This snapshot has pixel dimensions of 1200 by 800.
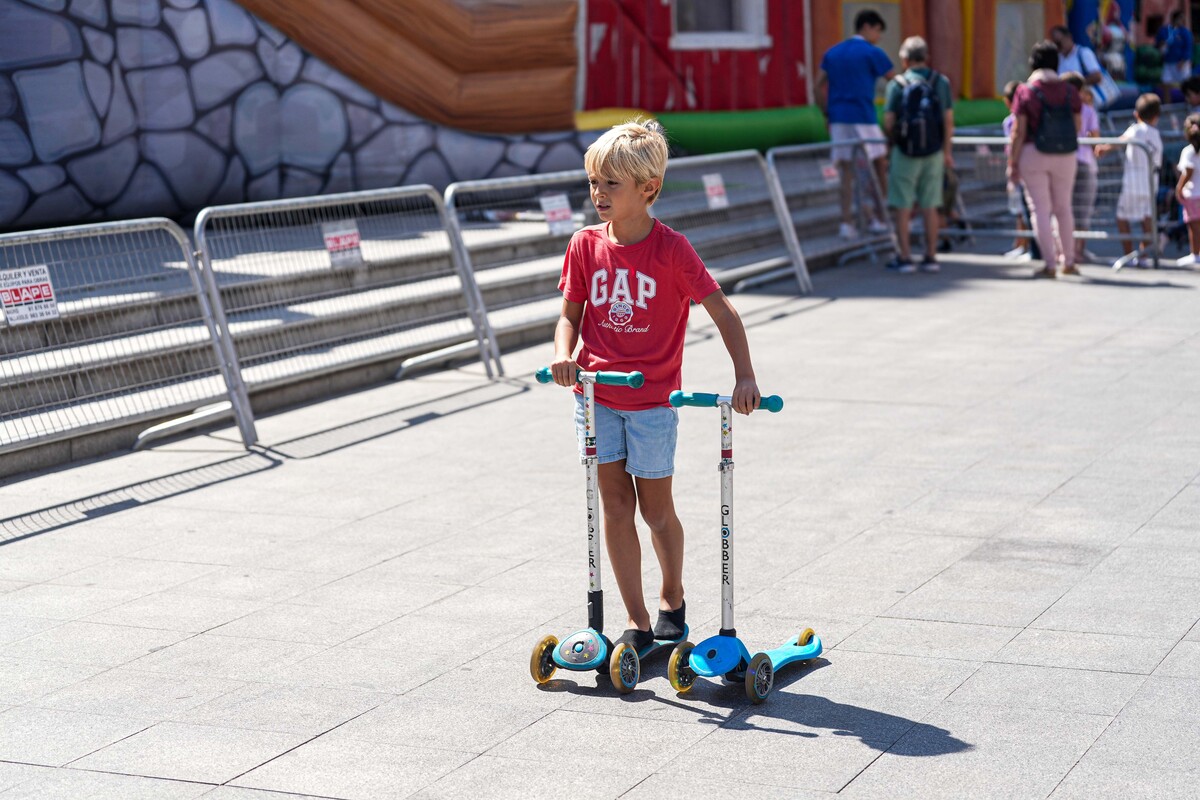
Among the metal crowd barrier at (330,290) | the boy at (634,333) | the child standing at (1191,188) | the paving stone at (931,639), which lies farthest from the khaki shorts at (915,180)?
the boy at (634,333)

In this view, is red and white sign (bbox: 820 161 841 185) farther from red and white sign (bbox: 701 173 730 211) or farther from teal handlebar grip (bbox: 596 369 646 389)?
teal handlebar grip (bbox: 596 369 646 389)

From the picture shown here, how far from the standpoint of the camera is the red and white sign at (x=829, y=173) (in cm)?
1432

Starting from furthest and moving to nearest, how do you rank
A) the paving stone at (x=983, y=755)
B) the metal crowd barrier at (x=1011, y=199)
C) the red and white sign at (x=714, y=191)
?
the metal crowd barrier at (x=1011, y=199), the red and white sign at (x=714, y=191), the paving stone at (x=983, y=755)

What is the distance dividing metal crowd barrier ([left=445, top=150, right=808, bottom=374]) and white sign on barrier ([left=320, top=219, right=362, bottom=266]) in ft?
2.62

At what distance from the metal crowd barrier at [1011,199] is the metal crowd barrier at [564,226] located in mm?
2478

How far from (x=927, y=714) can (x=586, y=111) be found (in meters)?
12.5

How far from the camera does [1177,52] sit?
86.0ft

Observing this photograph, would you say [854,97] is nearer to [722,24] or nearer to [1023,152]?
[1023,152]

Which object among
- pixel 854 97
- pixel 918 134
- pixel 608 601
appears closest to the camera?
pixel 608 601

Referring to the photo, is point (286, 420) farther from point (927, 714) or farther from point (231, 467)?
point (927, 714)

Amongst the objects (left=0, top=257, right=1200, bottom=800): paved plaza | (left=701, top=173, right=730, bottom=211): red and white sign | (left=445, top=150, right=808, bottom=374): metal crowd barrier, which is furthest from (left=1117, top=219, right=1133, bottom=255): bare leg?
(left=0, top=257, right=1200, bottom=800): paved plaza

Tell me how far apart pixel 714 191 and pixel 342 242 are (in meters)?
4.33

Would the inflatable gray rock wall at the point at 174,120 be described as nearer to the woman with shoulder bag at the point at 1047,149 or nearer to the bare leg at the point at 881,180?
the bare leg at the point at 881,180

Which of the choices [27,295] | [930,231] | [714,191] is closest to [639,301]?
A: [27,295]
